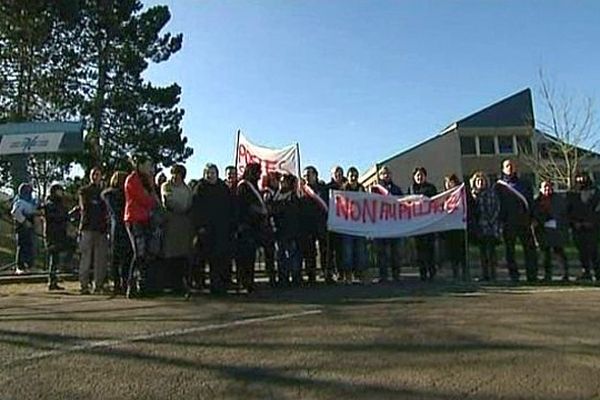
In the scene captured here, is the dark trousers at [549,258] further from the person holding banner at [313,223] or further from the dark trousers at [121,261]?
→ the dark trousers at [121,261]

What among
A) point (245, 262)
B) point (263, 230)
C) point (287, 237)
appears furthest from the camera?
point (287, 237)

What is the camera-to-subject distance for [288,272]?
1224 centimetres

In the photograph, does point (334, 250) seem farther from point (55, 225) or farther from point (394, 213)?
point (55, 225)

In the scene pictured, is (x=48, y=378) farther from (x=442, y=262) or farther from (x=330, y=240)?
(x=442, y=262)

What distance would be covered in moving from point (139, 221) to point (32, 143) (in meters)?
8.44

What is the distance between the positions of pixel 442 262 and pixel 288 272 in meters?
3.36

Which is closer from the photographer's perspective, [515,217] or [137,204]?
[137,204]

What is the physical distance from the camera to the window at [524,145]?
2144 inches

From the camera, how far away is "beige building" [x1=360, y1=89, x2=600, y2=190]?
56.8 metres

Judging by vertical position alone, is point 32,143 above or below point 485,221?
above

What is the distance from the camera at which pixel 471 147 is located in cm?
5831

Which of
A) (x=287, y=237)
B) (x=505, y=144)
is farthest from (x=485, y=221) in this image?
(x=505, y=144)

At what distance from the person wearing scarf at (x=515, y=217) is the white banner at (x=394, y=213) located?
0.67 metres

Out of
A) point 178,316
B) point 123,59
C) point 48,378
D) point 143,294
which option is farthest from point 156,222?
point 123,59
